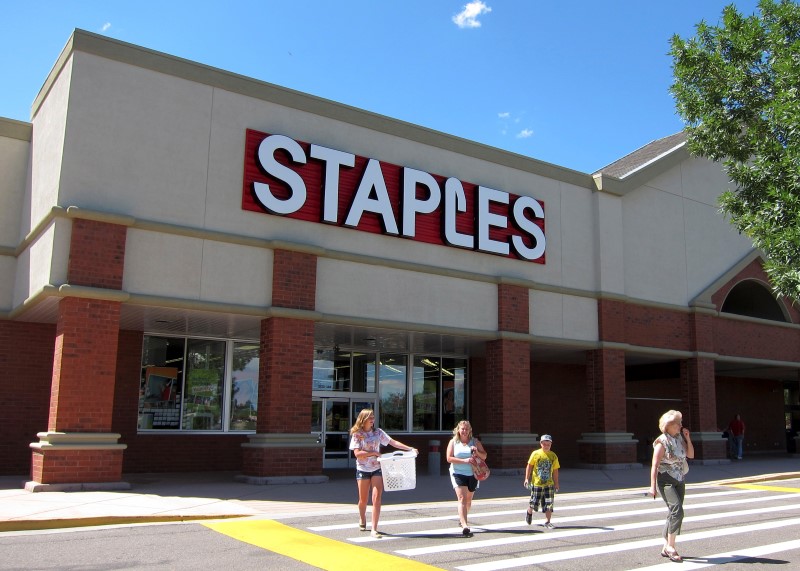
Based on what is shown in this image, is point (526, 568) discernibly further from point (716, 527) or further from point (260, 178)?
point (260, 178)

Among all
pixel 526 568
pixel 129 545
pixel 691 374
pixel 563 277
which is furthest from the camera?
A: pixel 691 374

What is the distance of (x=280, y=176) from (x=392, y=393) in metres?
9.18

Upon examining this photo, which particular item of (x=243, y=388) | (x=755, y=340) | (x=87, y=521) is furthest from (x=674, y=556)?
(x=755, y=340)

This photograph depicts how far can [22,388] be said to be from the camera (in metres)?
17.3

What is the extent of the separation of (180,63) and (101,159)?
9.38 ft

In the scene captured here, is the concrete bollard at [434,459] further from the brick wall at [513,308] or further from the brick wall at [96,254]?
the brick wall at [96,254]

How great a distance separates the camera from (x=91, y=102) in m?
15.3

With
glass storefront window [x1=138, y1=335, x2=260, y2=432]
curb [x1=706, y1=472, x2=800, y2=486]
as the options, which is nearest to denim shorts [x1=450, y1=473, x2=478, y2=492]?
glass storefront window [x1=138, y1=335, x2=260, y2=432]

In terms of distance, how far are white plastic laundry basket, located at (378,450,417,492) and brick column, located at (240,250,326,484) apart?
6166 millimetres

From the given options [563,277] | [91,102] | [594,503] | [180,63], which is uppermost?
[180,63]

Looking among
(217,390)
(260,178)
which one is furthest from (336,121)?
(217,390)

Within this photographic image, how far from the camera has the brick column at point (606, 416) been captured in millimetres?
22031

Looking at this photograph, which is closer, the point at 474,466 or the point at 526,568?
the point at 526,568

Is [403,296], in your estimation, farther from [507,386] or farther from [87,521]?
[87,521]
